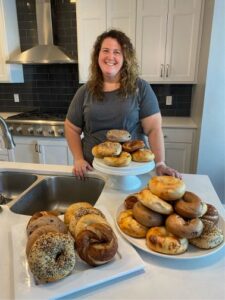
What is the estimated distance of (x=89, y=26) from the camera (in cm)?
265

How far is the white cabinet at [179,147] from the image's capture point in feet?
8.59

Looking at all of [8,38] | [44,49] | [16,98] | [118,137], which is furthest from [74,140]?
[16,98]

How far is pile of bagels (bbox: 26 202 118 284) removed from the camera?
578mm

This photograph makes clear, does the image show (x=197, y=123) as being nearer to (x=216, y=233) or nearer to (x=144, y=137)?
(x=144, y=137)

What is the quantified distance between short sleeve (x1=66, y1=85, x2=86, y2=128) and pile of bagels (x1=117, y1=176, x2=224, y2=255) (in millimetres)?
863

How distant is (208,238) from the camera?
69 cm

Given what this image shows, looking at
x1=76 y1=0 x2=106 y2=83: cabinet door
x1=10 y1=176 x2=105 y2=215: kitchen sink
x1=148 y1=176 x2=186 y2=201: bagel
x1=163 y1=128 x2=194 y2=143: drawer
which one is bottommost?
x1=163 y1=128 x2=194 y2=143: drawer

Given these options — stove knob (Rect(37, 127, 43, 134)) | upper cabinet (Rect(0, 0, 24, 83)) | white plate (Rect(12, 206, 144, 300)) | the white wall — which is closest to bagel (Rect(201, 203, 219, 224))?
white plate (Rect(12, 206, 144, 300))

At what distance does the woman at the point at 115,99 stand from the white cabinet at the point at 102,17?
1.36m

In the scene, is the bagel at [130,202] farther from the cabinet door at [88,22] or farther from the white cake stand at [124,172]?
the cabinet door at [88,22]

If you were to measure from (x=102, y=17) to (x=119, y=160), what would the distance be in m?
2.19

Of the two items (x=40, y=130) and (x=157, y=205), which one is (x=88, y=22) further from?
(x=157, y=205)

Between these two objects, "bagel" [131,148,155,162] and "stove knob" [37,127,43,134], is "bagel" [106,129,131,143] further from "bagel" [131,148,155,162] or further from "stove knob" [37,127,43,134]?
"stove knob" [37,127,43,134]

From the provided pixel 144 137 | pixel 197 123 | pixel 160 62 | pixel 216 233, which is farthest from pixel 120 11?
pixel 216 233
